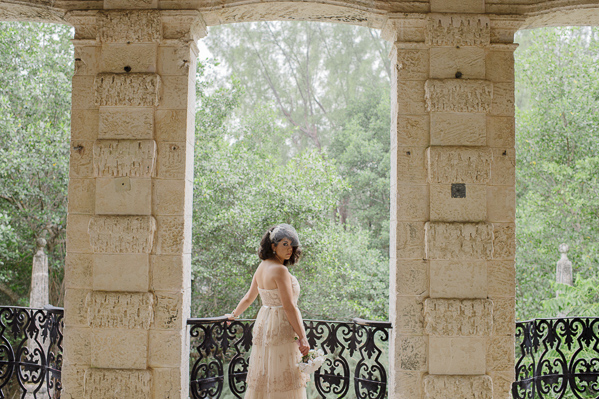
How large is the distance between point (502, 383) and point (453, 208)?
1343 mm

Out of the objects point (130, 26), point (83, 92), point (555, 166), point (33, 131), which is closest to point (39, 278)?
point (33, 131)

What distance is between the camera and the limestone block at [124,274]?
3145 millimetres

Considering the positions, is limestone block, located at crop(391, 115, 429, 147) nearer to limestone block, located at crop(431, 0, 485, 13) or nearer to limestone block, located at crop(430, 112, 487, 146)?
limestone block, located at crop(430, 112, 487, 146)

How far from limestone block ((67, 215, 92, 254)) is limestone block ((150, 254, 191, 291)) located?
0.53 metres

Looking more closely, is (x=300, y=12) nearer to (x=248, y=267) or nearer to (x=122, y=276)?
(x=122, y=276)

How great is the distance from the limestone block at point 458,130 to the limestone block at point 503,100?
0.14 meters

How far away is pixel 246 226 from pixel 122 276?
376 cm

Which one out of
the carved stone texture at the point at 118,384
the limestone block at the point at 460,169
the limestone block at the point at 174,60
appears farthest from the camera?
the limestone block at the point at 174,60

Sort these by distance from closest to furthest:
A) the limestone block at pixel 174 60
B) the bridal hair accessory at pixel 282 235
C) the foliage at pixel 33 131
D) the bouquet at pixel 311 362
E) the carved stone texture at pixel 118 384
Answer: the bouquet at pixel 311 362 < the bridal hair accessory at pixel 282 235 < the carved stone texture at pixel 118 384 < the limestone block at pixel 174 60 < the foliage at pixel 33 131

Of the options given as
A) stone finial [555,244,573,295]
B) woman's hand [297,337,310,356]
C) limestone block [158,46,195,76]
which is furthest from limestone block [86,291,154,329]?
stone finial [555,244,573,295]

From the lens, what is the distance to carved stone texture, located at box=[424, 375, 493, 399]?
10.1 feet

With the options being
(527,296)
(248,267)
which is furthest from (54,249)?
(527,296)

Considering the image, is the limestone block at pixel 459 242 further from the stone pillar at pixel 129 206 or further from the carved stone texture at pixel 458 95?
the stone pillar at pixel 129 206

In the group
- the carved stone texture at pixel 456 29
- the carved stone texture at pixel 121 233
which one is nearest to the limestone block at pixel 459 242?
the carved stone texture at pixel 456 29
